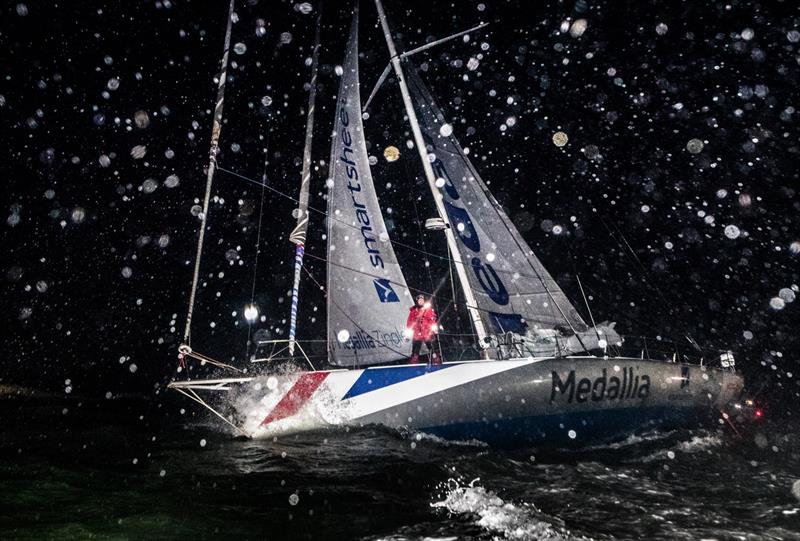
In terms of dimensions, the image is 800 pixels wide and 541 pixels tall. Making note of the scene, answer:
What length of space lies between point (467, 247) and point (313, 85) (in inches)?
196

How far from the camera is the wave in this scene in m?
3.61

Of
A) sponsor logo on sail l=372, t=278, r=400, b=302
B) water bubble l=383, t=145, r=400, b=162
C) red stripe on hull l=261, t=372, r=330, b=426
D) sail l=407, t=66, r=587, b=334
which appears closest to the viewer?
red stripe on hull l=261, t=372, r=330, b=426

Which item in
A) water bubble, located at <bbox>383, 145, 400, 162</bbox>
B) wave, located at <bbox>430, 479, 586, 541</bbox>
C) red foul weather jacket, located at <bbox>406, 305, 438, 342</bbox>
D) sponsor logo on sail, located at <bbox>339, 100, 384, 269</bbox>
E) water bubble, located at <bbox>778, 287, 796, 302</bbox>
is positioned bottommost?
wave, located at <bbox>430, 479, 586, 541</bbox>

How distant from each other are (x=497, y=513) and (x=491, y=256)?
22.9ft

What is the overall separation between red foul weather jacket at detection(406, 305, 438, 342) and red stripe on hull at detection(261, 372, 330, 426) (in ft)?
7.73

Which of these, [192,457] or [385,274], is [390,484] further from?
[385,274]

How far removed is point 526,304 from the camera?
34.0 ft

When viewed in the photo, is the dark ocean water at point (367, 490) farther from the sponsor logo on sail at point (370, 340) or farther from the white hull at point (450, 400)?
the sponsor logo on sail at point (370, 340)

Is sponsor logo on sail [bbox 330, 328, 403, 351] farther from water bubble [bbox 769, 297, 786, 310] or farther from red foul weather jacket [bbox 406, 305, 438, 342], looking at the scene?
water bubble [bbox 769, 297, 786, 310]

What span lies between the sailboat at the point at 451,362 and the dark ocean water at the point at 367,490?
455 millimetres

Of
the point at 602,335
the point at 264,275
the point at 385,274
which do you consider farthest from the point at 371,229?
the point at 264,275

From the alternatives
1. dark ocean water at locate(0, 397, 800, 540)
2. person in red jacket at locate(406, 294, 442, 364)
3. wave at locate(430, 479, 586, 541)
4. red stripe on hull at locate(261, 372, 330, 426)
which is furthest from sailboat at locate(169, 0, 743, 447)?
wave at locate(430, 479, 586, 541)

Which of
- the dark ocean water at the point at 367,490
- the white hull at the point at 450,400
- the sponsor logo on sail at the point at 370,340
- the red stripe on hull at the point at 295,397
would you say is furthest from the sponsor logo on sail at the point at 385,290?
the dark ocean water at the point at 367,490

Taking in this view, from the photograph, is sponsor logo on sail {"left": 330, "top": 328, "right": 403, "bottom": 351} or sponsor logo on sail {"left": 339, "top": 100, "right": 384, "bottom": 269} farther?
sponsor logo on sail {"left": 339, "top": 100, "right": 384, "bottom": 269}
